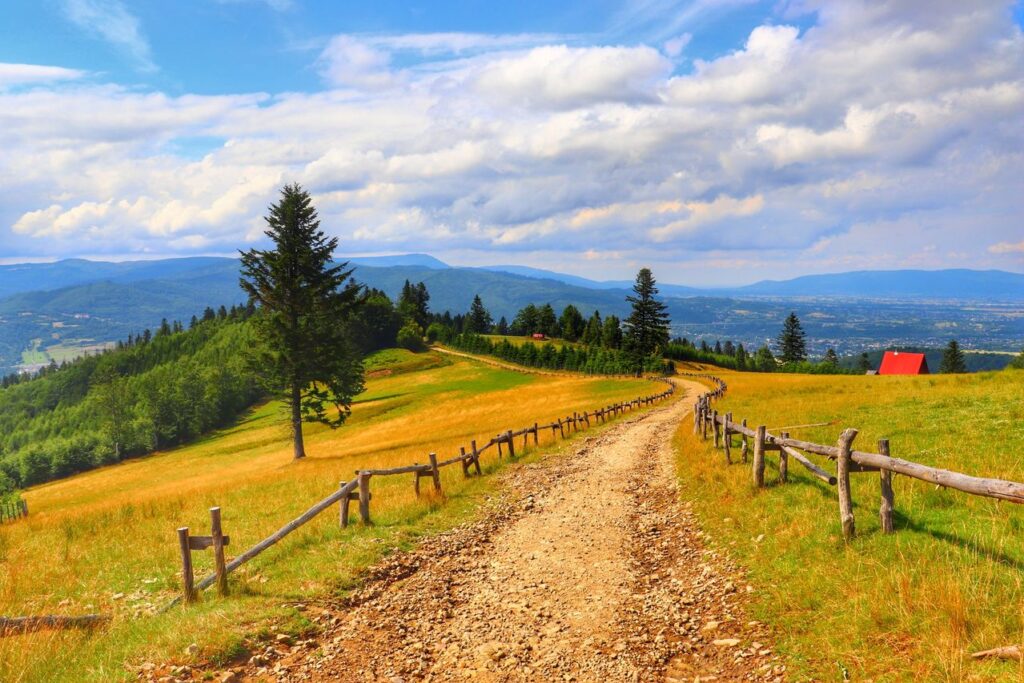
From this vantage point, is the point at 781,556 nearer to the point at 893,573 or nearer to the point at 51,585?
the point at 893,573

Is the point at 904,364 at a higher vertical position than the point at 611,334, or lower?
lower

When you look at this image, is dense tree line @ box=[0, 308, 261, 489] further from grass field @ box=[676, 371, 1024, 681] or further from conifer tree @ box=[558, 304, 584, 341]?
conifer tree @ box=[558, 304, 584, 341]

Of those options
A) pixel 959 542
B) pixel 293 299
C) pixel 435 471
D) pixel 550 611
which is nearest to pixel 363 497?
pixel 435 471

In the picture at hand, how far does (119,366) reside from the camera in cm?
16850

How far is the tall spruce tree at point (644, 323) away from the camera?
82.9 metres

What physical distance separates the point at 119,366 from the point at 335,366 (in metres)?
166

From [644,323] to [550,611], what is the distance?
76677 mm

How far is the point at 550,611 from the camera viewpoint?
9.91 m

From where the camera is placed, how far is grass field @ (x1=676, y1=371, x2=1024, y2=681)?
6.32 metres

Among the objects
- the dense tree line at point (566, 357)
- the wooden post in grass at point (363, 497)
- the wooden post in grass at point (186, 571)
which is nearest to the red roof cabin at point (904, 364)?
the dense tree line at point (566, 357)

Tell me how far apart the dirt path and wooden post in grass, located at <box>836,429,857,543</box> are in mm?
2012

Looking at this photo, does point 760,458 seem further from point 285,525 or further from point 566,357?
point 566,357

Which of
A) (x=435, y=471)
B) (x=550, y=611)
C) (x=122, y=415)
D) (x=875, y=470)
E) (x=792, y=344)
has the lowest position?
(x=122, y=415)

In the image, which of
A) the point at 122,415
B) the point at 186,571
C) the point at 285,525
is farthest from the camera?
the point at 122,415
